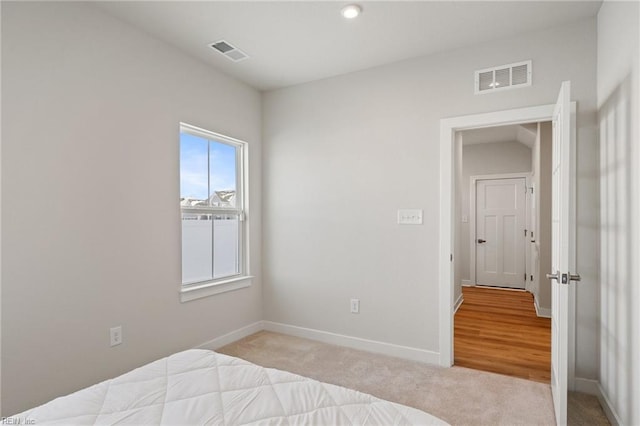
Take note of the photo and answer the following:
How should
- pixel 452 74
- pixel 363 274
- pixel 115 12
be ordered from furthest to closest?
pixel 363 274 → pixel 452 74 → pixel 115 12

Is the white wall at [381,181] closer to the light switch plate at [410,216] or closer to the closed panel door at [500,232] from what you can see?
the light switch plate at [410,216]

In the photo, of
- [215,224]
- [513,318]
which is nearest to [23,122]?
[215,224]

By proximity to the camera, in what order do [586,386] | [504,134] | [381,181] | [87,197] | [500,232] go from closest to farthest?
[87,197]
[586,386]
[381,181]
[504,134]
[500,232]

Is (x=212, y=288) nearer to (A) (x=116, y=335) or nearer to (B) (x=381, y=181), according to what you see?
(A) (x=116, y=335)

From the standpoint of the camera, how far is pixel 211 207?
11.2ft

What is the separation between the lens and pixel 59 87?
222cm

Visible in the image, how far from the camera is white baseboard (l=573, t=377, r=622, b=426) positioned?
2.12 m

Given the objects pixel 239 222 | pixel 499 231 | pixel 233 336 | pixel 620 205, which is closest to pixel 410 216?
pixel 620 205

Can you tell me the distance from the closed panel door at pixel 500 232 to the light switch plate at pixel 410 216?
13.3ft

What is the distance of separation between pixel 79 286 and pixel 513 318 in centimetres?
467

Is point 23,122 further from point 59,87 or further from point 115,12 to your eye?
point 115,12

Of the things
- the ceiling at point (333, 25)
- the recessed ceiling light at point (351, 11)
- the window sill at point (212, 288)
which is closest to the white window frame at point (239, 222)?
the window sill at point (212, 288)

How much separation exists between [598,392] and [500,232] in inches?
169

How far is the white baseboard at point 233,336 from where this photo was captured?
10.8ft
